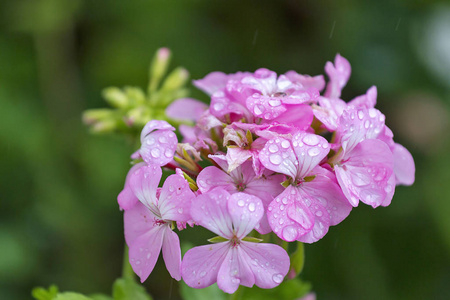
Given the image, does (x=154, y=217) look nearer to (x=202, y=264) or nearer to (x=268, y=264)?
(x=202, y=264)

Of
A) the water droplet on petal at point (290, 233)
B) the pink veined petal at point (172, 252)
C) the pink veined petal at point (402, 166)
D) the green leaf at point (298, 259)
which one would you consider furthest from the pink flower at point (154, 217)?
the pink veined petal at point (402, 166)

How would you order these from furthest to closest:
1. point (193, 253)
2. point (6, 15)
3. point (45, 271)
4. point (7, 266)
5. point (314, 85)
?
point (6, 15), point (45, 271), point (7, 266), point (314, 85), point (193, 253)

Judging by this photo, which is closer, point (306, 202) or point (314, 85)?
point (306, 202)

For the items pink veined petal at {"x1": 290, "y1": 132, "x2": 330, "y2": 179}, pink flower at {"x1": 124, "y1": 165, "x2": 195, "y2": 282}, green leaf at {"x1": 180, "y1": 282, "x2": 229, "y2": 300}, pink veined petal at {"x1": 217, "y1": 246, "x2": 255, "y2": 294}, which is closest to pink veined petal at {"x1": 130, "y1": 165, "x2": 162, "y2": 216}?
pink flower at {"x1": 124, "y1": 165, "x2": 195, "y2": 282}

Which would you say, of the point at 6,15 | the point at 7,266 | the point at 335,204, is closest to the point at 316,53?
the point at 6,15

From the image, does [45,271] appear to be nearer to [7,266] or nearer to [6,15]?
[7,266]

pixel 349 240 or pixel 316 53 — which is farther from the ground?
pixel 316 53
